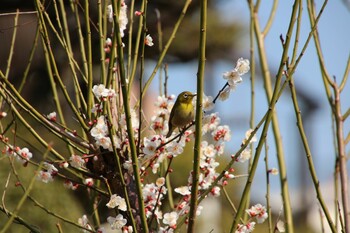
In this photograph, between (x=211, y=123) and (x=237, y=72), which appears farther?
(x=211, y=123)

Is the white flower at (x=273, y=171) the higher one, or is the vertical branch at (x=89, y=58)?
the vertical branch at (x=89, y=58)

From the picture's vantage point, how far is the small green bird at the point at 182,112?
58.7 inches

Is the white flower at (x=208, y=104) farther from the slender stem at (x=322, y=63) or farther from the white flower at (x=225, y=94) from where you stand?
the slender stem at (x=322, y=63)

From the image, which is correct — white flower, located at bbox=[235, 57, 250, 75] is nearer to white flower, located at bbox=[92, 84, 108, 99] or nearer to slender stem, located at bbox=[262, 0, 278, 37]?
white flower, located at bbox=[92, 84, 108, 99]

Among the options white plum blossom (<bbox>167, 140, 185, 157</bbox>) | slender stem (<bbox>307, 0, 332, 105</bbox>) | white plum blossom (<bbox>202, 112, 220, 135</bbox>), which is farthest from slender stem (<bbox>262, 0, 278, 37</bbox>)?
white plum blossom (<bbox>167, 140, 185, 157</bbox>)

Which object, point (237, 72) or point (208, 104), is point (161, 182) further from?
point (237, 72)

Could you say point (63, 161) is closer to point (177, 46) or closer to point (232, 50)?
point (177, 46)

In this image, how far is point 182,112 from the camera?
4.94 ft

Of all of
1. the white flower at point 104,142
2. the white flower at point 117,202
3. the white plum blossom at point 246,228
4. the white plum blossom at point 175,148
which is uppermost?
the white flower at point 104,142

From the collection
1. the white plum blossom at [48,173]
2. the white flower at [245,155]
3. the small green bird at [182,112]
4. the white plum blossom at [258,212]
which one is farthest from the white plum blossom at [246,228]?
the white plum blossom at [48,173]

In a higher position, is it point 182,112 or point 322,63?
point 322,63

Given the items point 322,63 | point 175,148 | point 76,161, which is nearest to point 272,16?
point 322,63

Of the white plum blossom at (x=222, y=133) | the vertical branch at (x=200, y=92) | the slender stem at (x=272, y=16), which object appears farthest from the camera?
the slender stem at (x=272, y=16)

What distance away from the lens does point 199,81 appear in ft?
3.45
